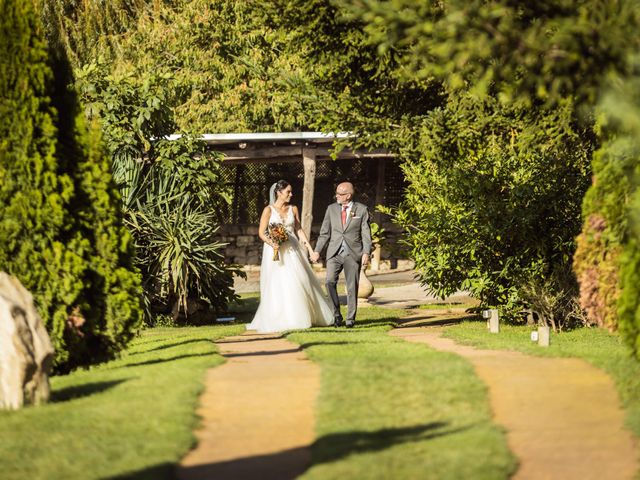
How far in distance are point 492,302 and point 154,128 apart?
253 inches

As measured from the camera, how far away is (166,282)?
58.3ft

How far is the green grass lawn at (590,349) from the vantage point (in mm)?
7637

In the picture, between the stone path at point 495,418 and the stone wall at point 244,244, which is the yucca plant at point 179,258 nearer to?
the stone path at point 495,418

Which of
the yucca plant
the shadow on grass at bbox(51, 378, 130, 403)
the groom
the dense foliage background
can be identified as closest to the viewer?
the dense foliage background

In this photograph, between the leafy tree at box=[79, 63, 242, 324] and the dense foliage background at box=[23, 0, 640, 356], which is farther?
the leafy tree at box=[79, 63, 242, 324]

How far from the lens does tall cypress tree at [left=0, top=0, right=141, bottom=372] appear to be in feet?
→ 29.4

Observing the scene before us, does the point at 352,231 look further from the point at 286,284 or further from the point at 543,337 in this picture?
the point at 543,337

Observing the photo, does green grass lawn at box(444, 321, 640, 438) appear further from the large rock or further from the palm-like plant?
the palm-like plant

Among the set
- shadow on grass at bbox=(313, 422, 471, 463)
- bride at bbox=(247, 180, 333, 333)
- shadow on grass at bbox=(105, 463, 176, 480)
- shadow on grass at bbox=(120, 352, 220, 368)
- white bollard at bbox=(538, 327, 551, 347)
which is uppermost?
bride at bbox=(247, 180, 333, 333)

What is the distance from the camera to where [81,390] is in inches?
328

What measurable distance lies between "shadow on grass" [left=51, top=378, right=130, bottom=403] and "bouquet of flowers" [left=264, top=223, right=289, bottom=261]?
6.54 m

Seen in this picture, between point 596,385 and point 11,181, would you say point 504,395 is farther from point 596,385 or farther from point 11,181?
point 11,181

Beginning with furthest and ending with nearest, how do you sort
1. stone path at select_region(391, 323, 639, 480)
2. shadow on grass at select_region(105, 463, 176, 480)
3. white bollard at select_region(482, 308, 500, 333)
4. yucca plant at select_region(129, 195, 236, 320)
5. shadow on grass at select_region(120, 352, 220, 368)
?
yucca plant at select_region(129, 195, 236, 320)
white bollard at select_region(482, 308, 500, 333)
shadow on grass at select_region(120, 352, 220, 368)
stone path at select_region(391, 323, 639, 480)
shadow on grass at select_region(105, 463, 176, 480)

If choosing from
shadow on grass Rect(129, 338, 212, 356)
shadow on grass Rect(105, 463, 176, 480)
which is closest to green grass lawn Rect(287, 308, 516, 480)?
shadow on grass Rect(105, 463, 176, 480)
